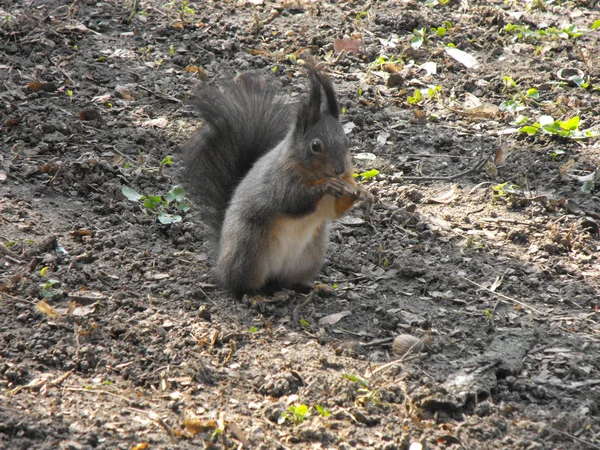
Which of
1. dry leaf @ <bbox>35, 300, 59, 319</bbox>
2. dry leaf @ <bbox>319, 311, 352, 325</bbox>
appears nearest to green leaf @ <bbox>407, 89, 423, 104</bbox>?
dry leaf @ <bbox>319, 311, 352, 325</bbox>

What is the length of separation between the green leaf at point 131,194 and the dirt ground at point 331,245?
2cm

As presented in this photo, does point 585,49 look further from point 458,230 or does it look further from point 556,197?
point 458,230

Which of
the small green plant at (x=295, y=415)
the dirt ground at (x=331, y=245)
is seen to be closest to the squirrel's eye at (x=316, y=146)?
the dirt ground at (x=331, y=245)

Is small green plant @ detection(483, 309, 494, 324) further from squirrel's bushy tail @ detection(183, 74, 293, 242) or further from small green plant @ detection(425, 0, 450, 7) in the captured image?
small green plant @ detection(425, 0, 450, 7)

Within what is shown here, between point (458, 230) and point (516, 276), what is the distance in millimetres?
444

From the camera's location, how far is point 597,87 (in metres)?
4.65

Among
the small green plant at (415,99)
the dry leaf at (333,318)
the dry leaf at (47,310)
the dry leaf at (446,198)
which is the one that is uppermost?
the small green plant at (415,99)

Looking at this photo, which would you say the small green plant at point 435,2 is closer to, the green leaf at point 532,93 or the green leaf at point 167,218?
the green leaf at point 532,93

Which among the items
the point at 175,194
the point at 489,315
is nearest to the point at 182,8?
the point at 175,194

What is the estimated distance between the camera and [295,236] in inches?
125

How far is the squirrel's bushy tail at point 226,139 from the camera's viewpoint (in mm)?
3352

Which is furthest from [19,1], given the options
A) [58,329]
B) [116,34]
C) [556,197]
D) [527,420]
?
[527,420]

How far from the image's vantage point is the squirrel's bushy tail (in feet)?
11.0

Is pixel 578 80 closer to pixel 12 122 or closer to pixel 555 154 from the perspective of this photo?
pixel 555 154
